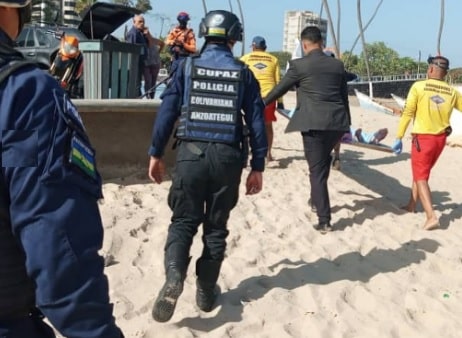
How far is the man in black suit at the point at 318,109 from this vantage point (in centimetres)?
565

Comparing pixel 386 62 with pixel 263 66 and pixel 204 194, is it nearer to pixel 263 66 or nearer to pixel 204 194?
pixel 263 66

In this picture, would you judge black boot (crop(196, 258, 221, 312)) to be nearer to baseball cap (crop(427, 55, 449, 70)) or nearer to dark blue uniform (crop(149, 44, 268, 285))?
dark blue uniform (crop(149, 44, 268, 285))

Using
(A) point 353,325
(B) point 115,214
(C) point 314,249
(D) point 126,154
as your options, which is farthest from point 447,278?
(D) point 126,154

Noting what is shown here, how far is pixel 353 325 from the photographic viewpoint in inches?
149

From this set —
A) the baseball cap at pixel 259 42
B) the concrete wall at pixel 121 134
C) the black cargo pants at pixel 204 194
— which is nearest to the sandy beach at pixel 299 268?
the concrete wall at pixel 121 134

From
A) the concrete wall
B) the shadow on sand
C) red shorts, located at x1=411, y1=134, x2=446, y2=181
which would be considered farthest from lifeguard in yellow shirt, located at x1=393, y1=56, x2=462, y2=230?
the concrete wall

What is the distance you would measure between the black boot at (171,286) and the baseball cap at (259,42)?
511 centimetres

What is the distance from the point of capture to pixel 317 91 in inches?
229

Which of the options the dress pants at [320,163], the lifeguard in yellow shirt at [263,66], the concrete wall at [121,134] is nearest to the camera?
the dress pants at [320,163]

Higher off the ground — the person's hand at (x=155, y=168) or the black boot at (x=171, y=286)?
the person's hand at (x=155, y=168)

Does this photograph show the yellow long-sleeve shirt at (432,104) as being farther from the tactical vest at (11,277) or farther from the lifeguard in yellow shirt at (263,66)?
the tactical vest at (11,277)

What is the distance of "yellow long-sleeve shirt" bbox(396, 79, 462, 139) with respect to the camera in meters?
6.16

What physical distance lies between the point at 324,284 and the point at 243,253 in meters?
0.73

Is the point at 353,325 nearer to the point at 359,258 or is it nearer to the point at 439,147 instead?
the point at 359,258
